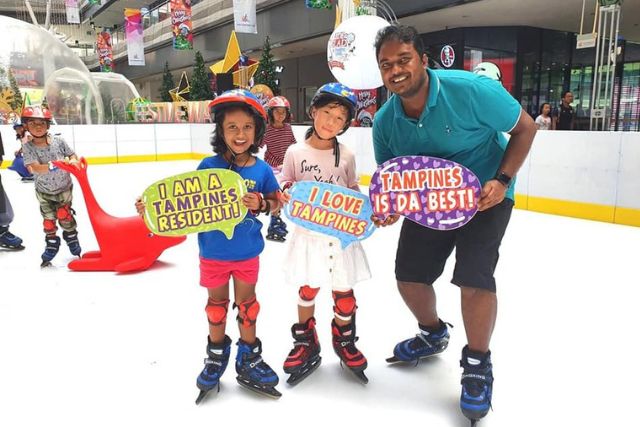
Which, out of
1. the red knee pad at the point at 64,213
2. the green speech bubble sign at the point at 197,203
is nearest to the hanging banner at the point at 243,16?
the red knee pad at the point at 64,213

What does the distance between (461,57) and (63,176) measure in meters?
Answer: 10.1

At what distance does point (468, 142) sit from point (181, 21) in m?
14.8

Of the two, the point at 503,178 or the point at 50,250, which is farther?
the point at 50,250

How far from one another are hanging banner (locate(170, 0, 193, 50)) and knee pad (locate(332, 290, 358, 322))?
1452 cm

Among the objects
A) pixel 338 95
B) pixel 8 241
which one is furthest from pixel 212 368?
pixel 8 241

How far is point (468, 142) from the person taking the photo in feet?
5.08

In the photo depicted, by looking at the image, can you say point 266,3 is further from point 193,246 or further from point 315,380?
point 315,380

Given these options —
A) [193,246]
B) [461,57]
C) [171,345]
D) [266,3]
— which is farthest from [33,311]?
[266,3]

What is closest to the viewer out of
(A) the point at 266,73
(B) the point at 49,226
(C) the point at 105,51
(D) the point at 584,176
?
(B) the point at 49,226

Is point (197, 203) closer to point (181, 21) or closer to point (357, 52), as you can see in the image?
point (357, 52)

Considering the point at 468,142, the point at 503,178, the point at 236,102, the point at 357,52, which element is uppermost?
the point at 357,52

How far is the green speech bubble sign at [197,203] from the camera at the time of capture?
1.59m

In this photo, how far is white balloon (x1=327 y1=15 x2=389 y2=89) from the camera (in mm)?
5547

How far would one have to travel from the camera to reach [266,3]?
14.1m
